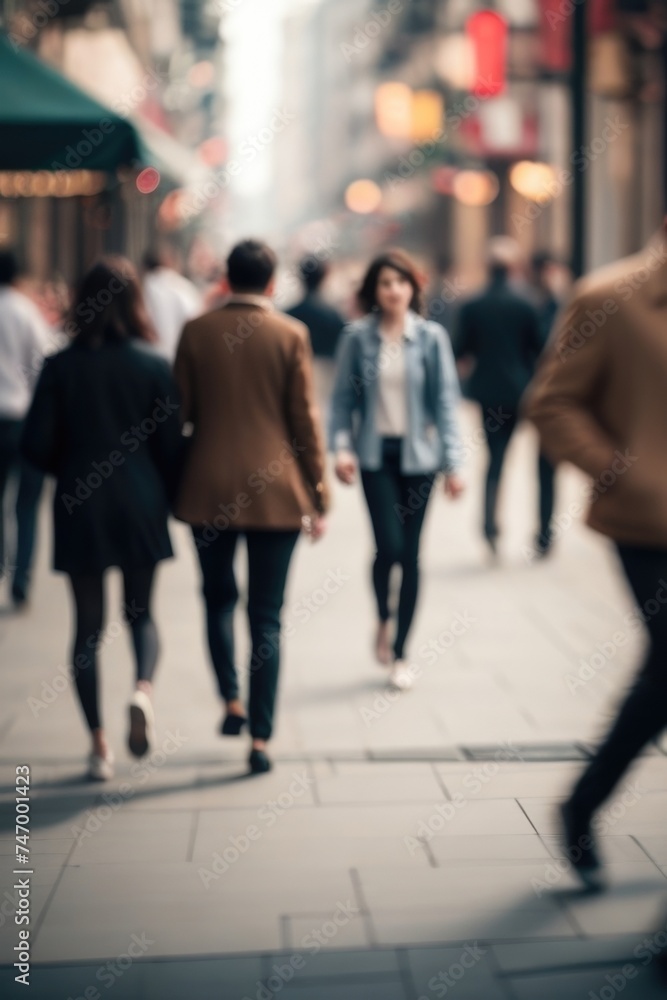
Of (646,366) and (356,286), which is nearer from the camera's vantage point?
(646,366)

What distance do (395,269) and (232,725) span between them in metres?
2.25

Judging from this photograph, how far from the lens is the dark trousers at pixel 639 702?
393cm

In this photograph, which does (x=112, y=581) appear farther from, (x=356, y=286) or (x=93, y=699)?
(x=93, y=699)

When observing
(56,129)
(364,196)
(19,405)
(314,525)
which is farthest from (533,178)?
(364,196)

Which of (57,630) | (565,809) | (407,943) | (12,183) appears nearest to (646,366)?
(565,809)

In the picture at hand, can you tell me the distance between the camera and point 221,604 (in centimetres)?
584

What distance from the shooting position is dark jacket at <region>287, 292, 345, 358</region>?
1072 cm

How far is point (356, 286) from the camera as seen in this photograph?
7344 millimetres

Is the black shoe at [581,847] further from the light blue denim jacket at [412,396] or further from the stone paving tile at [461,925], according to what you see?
the light blue denim jacket at [412,396]

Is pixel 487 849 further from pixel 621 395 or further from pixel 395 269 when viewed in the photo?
pixel 395 269

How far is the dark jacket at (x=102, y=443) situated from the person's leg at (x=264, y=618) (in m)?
0.36

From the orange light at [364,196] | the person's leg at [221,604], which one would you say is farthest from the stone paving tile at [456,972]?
the orange light at [364,196]

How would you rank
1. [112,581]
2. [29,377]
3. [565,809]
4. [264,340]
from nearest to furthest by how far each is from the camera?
[565,809], [264,340], [29,377], [112,581]

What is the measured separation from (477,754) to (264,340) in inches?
66.7
